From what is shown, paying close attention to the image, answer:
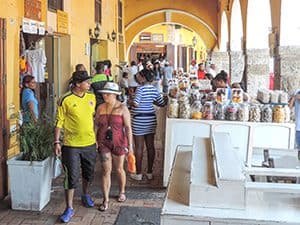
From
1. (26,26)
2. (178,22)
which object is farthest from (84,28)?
(178,22)

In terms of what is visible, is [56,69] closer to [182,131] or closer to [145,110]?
[145,110]

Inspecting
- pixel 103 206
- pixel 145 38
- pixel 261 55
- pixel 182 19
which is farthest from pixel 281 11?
pixel 145 38

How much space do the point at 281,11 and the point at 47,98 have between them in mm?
3682

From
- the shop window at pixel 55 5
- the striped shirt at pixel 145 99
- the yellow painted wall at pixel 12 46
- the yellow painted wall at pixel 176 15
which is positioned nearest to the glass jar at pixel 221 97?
the striped shirt at pixel 145 99

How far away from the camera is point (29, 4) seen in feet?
18.8

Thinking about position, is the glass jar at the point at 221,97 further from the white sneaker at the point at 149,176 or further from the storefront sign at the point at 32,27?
the storefront sign at the point at 32,27

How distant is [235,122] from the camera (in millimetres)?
5160

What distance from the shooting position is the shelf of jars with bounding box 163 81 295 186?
16.9ft

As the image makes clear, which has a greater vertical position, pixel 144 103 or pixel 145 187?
pixel 144 103

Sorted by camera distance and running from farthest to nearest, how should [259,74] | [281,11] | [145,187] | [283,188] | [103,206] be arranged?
[259,74], [281,11], [145,187], [103,206], [283,188]

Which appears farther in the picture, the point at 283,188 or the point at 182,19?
the point at 182,19

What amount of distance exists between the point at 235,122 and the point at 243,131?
0.44ft

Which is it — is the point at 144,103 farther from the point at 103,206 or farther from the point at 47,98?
the point at 47,98

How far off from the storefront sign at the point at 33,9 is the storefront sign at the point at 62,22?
815 millimetres
